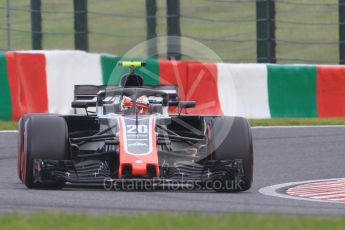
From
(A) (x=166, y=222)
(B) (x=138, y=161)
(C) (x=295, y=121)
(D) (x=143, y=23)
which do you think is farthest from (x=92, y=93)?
(D) (x=143, y=23)

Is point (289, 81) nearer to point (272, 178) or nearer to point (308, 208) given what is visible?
point (272, 178)

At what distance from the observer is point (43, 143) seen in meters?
11.0

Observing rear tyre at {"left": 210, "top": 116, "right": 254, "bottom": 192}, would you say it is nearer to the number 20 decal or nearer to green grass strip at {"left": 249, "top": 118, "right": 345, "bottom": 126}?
the number 20 decal

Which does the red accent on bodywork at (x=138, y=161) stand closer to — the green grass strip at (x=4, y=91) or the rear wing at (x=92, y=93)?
the rear wing at (x=92, y=93)

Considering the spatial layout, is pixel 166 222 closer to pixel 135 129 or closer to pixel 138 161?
pixel 138 161

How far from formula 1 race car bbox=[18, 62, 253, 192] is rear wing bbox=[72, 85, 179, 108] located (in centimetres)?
26

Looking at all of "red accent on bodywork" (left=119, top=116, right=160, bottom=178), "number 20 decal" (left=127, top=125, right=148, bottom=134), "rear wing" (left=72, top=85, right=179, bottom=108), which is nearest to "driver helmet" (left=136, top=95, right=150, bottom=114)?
"rear wing" (left=72, top=85, right=179, bottom=108)

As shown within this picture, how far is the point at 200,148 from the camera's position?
11.5m

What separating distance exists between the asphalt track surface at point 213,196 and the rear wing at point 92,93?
0.96 metres

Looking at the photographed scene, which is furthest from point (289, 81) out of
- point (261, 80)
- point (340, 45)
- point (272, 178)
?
point (272, 178)

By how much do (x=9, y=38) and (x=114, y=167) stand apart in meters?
7.61

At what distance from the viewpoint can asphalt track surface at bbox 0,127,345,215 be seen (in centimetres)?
917

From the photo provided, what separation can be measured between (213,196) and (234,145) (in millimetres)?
983

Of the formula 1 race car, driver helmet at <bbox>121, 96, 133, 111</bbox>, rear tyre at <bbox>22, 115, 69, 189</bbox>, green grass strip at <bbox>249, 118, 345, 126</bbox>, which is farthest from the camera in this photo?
green grass strip at <bbox>249, 118, 345, 126</bbox>
